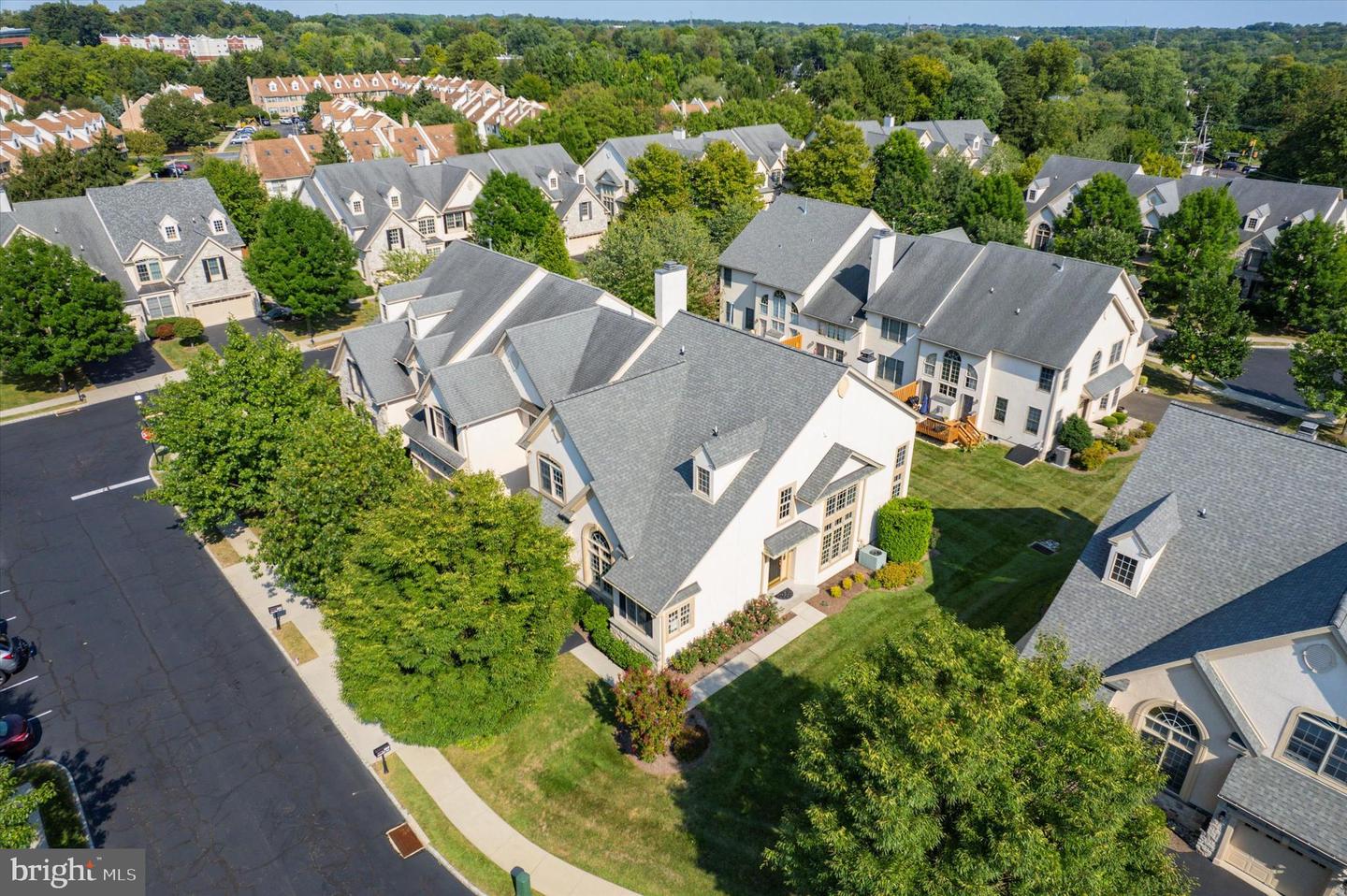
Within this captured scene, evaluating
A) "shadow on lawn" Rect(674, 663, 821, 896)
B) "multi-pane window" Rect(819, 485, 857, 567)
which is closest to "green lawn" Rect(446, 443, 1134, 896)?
"shadow on lawn" Rect(674, 663, 821, 896)

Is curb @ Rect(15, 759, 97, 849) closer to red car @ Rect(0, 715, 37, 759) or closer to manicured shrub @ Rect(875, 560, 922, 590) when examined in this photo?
red car @ Rect(0, 715, 37, 759)

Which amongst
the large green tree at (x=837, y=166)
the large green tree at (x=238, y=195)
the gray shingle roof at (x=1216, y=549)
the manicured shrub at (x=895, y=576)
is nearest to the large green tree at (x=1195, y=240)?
the large green tree at (x=837, y=166)

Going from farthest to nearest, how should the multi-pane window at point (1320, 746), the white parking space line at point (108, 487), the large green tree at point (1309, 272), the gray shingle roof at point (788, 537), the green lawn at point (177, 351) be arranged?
the large green tree at point (1309, 272) → the green lawn at point (177, 351) → the white parking space line at point (108, 487) → the gray shingle roof at point (788, 537) → the multi-pane window at point (1320, 746)

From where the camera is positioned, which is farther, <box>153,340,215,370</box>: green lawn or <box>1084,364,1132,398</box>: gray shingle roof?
<box>153,340,215,370</box>: green lawn

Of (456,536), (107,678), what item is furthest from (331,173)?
(456,536)

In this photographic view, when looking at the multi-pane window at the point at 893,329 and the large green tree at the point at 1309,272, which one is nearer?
the multi-pane window at the point at 893,329

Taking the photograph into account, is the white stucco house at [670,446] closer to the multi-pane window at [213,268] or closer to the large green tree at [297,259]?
the large green tree at [297,259]

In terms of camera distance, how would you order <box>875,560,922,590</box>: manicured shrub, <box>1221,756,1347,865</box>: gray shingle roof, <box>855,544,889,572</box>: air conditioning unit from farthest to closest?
<box>855,544,889,572</box>: air conditioning unit, <box>875,560,922,590</box>: manicured shrub, <box>1221,756,1347,865</box>: gray shingle roof
